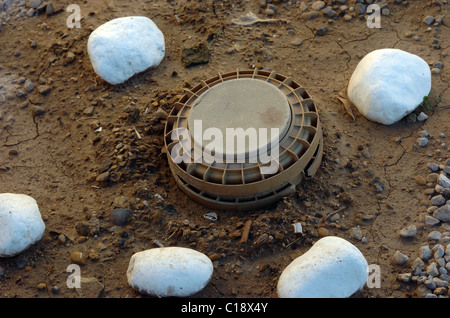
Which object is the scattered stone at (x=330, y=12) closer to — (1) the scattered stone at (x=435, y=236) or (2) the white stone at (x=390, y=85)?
(2) the white stone at (x=390, y=85)

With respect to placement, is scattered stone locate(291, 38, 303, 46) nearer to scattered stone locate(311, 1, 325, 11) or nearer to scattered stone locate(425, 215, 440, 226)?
scattered stone locate(311, 1, 325, 11)

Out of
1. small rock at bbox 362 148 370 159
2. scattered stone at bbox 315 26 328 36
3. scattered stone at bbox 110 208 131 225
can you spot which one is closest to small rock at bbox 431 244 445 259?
small rock at bbox 362 148 370 159

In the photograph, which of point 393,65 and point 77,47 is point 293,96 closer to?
point 393,65

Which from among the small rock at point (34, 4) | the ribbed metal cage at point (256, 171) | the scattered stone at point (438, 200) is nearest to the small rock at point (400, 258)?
the scattered stone at point (438, 200)

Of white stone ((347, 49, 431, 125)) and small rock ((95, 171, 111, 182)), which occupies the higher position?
white stone ((347, 49, 431, 125))

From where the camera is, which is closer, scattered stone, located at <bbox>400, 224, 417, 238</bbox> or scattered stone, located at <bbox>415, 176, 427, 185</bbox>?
scattered stone, located at <bbox>400, 224, 417, 238</bbox>

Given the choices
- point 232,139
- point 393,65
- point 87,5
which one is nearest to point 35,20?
point 87,5

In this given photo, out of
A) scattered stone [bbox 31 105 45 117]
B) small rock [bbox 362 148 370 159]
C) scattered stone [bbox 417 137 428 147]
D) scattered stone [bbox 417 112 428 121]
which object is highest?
scattered stone [bbox 417 112 428 121]
